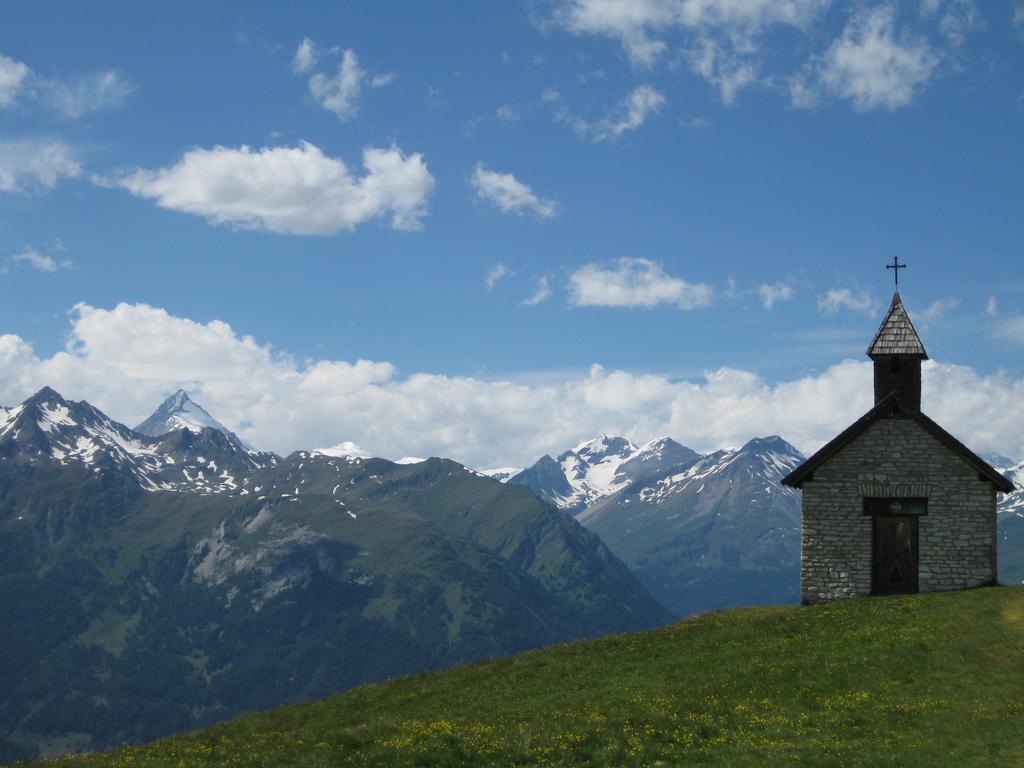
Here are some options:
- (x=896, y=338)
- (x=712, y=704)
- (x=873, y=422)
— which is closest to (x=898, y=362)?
(x=896, y=338)

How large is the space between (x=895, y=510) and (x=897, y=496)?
664mm

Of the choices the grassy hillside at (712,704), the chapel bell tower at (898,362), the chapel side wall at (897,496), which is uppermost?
the chapel bell tower at (898,362)

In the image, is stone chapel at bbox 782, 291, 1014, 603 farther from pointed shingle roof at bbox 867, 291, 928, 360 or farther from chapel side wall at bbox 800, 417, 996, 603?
pointed shingle roof at bbox 867, 291, 928, 360

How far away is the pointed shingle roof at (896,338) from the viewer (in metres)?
50.1

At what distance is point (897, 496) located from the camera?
46.7m

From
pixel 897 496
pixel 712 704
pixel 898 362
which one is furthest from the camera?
pixel 898 362

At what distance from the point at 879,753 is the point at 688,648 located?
15.0 m

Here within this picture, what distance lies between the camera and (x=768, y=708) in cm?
3102

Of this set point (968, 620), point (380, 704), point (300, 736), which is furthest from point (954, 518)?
point (300, 736)

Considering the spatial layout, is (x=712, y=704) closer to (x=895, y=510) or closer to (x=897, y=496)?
(x=895, y=510)

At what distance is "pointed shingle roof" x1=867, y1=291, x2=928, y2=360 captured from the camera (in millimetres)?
50094

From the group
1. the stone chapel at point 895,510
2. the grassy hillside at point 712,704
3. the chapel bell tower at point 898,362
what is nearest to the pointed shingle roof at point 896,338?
the chapel bell tower at point 898,362

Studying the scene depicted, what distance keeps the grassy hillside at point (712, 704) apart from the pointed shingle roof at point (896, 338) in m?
12.3

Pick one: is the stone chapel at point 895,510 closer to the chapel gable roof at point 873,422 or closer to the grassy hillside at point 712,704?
the chapel gable roof at point 873,422
